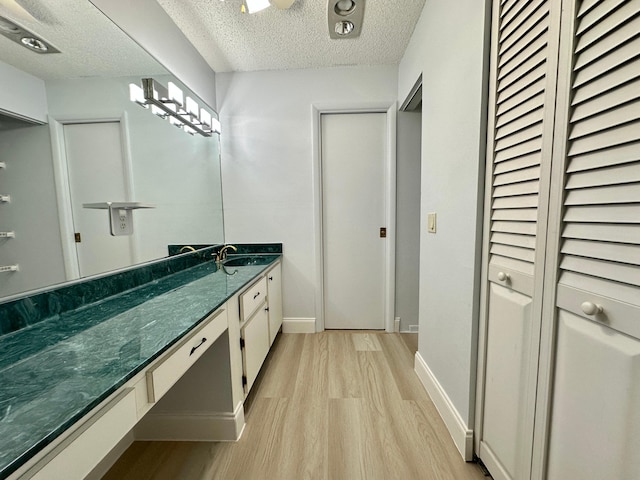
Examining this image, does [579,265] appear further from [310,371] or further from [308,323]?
[308,323]

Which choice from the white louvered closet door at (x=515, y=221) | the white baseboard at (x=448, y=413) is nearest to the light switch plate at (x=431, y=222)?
the white louvered closet door at (x=515, y=221)

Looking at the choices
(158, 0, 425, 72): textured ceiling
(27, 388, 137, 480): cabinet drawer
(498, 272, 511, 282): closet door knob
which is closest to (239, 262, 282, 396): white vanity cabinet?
(27, 388, 137, 480): cabinet drawer

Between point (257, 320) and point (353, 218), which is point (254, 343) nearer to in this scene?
point (257, 320)

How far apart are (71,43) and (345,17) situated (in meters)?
1.51

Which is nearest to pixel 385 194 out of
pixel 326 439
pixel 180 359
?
pixel 326 439

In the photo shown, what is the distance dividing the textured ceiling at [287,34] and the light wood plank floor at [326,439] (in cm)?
250

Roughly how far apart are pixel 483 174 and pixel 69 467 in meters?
1.53

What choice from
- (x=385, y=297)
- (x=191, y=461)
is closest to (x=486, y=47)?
(x=385, y=297)

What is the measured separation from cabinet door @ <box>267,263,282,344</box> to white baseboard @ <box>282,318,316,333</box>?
127mm

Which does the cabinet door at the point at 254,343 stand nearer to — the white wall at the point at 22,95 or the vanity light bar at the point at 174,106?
the white wall at the point at 22,95

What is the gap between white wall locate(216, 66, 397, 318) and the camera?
92.4 inches

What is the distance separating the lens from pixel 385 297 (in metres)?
2.54

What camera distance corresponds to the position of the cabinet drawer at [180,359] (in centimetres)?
76

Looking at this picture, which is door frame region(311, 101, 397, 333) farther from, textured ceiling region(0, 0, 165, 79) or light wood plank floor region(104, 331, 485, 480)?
textured ceiling region(0, 0, 165, 79)
